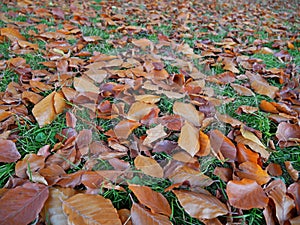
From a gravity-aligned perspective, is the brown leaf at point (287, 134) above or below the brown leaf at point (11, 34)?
below

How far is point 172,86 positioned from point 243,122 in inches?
14.9

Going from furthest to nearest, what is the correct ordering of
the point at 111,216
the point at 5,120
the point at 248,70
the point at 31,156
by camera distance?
the point at 248,70 < the point at 5,120 < the point at 31,156 < the point at 111,216

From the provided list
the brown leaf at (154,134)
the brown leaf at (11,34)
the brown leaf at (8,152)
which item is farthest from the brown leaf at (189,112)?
the brown leaf at (11,34)

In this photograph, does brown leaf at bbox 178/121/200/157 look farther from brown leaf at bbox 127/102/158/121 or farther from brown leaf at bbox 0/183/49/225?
brown leaf at bbox 0/183/49/225

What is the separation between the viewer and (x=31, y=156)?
90 cm

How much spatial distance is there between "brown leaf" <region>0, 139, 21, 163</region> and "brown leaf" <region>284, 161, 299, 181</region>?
94 centimetres

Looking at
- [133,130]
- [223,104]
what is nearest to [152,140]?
[133,130]

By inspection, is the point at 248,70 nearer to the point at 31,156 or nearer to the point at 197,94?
the point at 197,94

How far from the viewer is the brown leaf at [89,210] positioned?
2.24ft

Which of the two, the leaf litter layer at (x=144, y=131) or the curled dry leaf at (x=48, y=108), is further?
the curled dry leaf at (x=48, y=108)

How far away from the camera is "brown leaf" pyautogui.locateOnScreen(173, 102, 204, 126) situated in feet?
3.55

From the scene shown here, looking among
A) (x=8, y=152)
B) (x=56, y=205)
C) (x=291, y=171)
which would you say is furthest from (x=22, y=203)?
(x=291, y=171)

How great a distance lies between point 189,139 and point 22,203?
554 mm

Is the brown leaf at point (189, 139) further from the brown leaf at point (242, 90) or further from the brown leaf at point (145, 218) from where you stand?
the brown leaf at point (242, 90)
